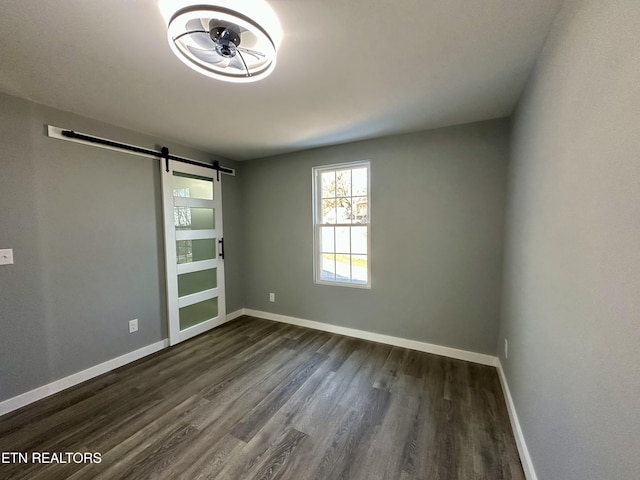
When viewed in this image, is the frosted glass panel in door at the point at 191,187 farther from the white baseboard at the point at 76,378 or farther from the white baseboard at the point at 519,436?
the white baseboard at the point at 519,436

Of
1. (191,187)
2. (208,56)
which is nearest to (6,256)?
(191,187)

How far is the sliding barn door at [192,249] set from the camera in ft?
9.76

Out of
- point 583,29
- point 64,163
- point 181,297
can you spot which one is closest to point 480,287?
point 583,29

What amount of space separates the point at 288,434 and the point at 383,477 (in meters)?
0.64

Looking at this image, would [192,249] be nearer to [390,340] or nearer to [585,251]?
[390,340]

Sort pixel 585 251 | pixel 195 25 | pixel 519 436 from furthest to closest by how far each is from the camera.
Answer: pixel 519 436
pixel 195 25
pixel 585 251

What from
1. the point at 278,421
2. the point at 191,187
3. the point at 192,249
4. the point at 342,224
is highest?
the point at 191,187

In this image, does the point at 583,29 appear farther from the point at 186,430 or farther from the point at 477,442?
the point at 186,430

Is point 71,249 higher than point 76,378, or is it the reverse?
point 71,249

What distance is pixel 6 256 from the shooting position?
6.26 ft

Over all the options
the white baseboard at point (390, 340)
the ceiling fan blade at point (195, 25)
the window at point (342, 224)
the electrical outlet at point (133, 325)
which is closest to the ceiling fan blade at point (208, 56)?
the ceiling fan blade at point (195, 25)

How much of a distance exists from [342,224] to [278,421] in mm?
2182

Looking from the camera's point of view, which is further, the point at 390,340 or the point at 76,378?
the point at 390,340

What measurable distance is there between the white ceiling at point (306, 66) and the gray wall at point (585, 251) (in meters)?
0.36
